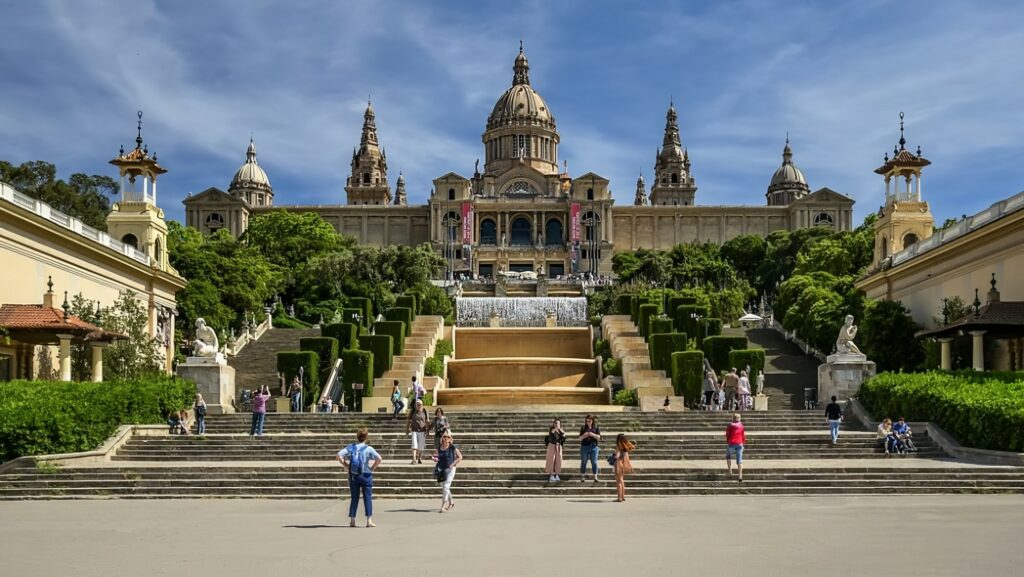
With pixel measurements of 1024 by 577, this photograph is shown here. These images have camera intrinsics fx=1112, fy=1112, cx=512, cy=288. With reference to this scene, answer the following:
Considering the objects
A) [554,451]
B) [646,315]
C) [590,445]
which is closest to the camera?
[554,451]

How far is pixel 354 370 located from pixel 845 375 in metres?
16.0

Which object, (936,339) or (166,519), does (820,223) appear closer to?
(936,339)

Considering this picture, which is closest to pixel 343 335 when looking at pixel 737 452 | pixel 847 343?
pixel 847 343

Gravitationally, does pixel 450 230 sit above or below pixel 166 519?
above

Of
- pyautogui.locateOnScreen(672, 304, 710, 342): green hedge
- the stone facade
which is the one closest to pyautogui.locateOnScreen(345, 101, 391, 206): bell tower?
the stone facade

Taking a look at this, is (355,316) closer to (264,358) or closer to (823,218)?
(264,358)

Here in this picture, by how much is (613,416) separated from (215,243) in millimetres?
53106

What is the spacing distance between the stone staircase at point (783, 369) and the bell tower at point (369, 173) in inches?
4084

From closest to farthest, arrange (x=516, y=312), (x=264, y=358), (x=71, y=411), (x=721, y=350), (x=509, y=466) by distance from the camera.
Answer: (x=509, y=466), (x=71, y=411), (x=721, y=350), (x=264, y=358), (x=516, y=312)

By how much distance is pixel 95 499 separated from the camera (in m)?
21.7

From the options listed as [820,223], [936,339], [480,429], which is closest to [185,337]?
[480,429]

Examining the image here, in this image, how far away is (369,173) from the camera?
15938 cm

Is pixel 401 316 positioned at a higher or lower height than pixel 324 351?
higher

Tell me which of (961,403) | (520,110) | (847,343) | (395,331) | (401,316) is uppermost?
(520,110)
